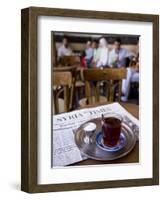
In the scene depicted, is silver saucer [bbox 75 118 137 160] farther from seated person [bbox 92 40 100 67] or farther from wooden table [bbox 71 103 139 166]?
seated person [bbox 92 40 100 67]

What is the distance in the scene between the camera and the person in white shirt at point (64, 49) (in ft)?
5.29

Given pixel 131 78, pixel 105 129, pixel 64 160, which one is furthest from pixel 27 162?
pixel 131 78

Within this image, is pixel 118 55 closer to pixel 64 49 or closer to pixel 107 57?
pixel 107 57

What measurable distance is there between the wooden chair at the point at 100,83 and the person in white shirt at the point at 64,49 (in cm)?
5

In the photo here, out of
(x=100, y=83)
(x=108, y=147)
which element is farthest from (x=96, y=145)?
(x=100, y=83)

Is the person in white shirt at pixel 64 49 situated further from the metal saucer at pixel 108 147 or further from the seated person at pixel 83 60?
the metal saucer at pixel 108 147

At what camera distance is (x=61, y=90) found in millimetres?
1616

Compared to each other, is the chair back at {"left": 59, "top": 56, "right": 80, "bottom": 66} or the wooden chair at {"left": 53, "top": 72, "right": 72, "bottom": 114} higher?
the chair back at {"left": 59, "top": 56, "right": 80, "bottom": 66}

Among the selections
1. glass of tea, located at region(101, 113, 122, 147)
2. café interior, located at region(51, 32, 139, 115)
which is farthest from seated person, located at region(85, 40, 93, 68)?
glass of tea, located at region(101, 113, 122, 147)

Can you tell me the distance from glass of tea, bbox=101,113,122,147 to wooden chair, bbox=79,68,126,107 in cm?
4

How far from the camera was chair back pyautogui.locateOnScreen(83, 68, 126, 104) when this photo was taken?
1.64m

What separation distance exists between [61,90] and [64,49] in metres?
0.08

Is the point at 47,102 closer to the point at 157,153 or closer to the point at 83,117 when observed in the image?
the point at 83,117

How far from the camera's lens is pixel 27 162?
5.22 ft
